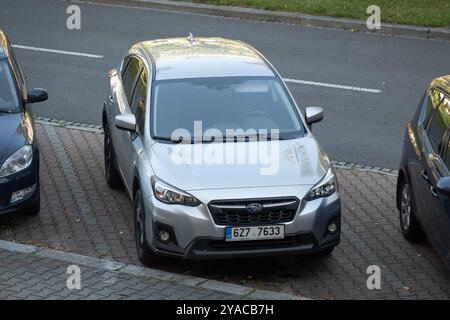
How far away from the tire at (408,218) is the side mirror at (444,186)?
4.63 ft

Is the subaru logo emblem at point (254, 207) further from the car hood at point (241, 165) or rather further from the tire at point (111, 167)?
the tire at point (111, 167)

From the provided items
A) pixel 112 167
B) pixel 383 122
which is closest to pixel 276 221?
pixel 112 167

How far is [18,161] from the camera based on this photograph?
458 inches

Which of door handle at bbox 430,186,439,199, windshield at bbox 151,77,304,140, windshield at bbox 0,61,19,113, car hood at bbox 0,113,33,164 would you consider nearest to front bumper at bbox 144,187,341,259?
door handle at bbox 430,186,439,199

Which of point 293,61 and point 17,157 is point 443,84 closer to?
point 17,157

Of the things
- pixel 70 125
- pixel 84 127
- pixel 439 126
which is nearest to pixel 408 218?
pixel 439 126

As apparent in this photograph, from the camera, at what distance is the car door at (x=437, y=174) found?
10203mm

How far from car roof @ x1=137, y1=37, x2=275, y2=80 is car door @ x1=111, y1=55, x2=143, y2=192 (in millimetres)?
261

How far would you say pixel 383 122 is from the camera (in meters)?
15.8

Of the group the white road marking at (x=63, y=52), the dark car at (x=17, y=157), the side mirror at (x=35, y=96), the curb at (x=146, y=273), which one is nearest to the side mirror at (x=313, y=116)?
the curb at (x=146, y=273)

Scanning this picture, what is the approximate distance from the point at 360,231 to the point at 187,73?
2.42 m

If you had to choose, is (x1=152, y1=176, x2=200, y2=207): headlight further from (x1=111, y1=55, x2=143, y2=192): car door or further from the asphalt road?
the asphalt road
